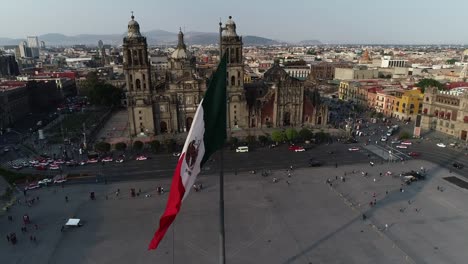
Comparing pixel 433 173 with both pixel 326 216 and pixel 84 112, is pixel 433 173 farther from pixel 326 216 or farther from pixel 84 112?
pixel 84 112

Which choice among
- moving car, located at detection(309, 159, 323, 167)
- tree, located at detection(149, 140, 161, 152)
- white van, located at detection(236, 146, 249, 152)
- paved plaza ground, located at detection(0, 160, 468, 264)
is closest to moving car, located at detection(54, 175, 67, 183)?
paved plaza ground, located at detection(0, 160, 468, 264)

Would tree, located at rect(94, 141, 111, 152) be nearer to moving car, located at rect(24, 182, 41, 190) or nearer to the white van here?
moving car, located at rect(24, 182, 41, 190)

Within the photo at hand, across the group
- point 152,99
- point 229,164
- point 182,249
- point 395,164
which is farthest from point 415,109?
point 182,249

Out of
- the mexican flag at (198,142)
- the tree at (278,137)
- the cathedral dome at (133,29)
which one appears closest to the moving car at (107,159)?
the cathedral dome at (133,29)

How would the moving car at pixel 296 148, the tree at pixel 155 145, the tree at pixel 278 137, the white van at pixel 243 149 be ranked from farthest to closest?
the tree at pixel 278 137 < the moving car at pixel 296 148 < the white van at pixel 243 149 < the tree at pixel 155 145

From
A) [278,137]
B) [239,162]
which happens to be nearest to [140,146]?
[239,162]

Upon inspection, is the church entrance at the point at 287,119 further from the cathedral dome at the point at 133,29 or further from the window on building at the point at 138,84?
the cathedral dome at the point at 133,29

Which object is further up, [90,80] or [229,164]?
[90,80]
